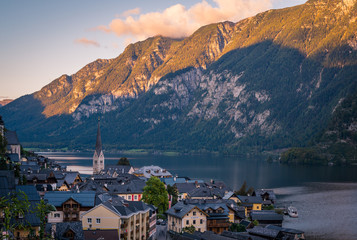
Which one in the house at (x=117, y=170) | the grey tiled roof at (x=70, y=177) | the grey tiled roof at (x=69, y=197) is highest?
the grey tiled roof at (x=69, y=197)

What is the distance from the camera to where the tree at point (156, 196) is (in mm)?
89562

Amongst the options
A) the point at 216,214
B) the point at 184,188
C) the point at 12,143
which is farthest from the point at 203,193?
the point at 12,143

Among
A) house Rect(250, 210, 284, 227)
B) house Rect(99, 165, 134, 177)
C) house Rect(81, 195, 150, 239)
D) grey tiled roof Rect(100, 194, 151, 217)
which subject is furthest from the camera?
house Rect(99, 165, 134, 177)

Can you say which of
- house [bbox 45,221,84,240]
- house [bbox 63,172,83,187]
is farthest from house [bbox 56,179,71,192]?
house [bbox 45,221,84,240]

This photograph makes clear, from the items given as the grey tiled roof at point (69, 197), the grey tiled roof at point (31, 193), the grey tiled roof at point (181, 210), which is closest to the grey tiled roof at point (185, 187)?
the grey tiled roof at point (181, 210)

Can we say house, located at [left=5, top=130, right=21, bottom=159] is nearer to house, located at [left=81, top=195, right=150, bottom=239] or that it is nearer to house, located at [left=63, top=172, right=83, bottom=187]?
house, located at [left=63, top=172, right=83, bottom=187]

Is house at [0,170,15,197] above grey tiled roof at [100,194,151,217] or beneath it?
above

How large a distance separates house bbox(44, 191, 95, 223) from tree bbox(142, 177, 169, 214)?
20.2 m

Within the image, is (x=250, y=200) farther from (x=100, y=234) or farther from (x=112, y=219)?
(x=100, y=234)

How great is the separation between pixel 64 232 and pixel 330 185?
4791 inches

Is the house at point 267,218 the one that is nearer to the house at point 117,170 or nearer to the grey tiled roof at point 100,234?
the grey tiled roof at point 100,234

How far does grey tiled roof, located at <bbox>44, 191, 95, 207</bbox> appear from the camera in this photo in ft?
228

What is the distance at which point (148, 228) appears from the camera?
68.9 metres

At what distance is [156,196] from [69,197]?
23.4m
